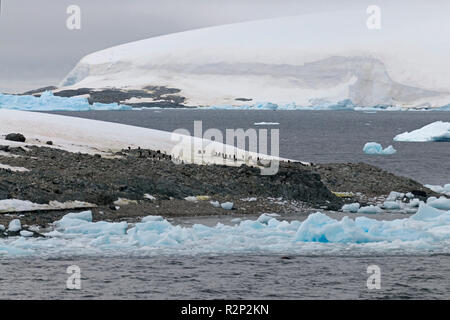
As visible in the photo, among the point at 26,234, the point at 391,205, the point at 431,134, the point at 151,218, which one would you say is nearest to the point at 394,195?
the point at 391,205

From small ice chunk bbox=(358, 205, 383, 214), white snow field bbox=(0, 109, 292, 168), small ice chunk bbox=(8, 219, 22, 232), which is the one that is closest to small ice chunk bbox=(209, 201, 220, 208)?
white snow field bbox=(0, 109, 292, 168)

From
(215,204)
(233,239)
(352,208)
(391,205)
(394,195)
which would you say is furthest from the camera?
(394,195)

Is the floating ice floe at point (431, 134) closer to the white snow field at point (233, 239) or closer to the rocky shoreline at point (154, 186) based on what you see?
the rocky shoreline at point (154, 186)

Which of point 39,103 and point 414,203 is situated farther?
point 39,103

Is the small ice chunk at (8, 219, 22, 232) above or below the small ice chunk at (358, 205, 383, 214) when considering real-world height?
above

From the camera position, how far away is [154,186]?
30.6 meters

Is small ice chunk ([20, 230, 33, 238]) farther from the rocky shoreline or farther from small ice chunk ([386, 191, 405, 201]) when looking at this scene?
small ice chunk ([386, 191, 405, 201])

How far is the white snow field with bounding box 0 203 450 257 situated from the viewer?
70.7 feet

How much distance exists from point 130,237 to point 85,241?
126cm

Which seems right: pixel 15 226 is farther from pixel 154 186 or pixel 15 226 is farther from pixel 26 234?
pixel 154 186

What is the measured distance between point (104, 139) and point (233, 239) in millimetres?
19181

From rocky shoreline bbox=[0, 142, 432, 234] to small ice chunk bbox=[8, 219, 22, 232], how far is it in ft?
2.23

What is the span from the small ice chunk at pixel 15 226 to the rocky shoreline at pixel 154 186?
680mm
